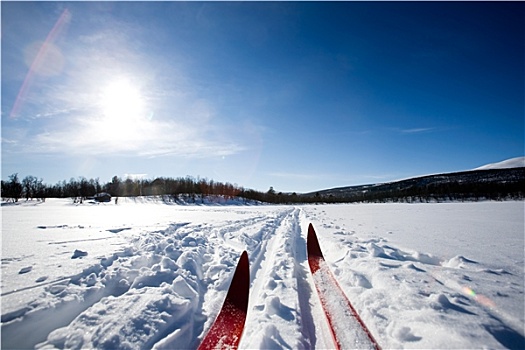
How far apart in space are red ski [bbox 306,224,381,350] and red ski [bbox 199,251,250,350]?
3.62 feet

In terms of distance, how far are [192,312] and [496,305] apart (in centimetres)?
384

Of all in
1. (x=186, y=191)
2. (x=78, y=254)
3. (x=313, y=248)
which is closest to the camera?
(x=78, y=254)

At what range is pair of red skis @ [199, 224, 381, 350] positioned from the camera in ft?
7.78

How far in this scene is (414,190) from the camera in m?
104

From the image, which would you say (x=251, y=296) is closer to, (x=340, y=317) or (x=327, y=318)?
(x=327, y=318)

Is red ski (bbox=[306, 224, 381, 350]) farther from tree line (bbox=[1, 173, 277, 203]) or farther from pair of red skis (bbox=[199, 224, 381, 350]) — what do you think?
tree line (bbox=[1, 173, 277, 203])

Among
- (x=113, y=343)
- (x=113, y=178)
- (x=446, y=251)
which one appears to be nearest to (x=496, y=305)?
(x=446, y=251)

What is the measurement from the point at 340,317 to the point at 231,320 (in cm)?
140

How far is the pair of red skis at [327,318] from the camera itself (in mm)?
2370

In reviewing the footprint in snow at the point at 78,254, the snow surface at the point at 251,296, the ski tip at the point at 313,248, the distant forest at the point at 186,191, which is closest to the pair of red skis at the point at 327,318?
the snow surface at the point at 251,296

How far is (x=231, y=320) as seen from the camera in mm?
2701

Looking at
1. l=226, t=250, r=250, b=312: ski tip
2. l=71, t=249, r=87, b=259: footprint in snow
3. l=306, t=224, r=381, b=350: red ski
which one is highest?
l=71, t=249, r=87, b=259: footprint in snow

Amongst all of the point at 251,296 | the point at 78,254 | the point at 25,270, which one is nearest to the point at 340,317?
the point at 251,296

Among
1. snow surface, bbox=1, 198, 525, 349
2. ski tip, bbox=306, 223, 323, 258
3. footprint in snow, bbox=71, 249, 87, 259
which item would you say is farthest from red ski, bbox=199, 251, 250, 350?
footprint in snow, bbox=71, 249, 87, 259
